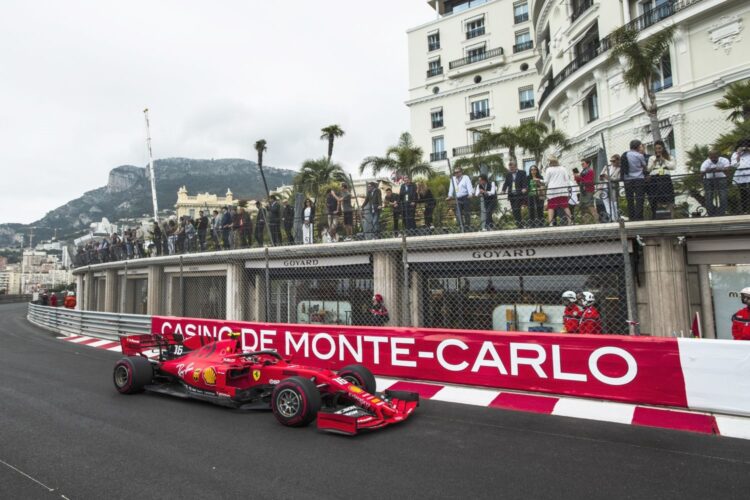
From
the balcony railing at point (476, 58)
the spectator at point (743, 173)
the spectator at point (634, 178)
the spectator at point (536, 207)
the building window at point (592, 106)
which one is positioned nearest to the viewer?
the spectator at point (743, 173)

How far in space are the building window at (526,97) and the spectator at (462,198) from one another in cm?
3358

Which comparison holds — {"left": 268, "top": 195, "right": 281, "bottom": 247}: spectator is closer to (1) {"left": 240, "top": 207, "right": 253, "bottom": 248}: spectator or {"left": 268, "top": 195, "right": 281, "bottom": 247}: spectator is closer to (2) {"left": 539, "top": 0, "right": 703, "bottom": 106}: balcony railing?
(1) {"left": 240, "top": 207, "right": 253, "bottom": 248}: spectator

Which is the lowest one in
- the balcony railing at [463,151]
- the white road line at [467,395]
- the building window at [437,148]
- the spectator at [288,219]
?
the white road line at [467,395]

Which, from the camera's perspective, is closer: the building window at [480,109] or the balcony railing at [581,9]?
the balcony railing at [581,9]

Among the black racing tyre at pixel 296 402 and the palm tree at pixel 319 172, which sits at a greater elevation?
the palm tree at pixel 319 172

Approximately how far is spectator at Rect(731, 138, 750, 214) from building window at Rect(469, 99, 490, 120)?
117 ft

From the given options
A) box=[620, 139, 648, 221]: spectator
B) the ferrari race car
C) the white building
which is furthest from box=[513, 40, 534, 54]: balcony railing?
the ferrari race car

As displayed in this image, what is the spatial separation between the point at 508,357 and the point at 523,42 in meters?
41.2

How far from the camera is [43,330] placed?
61.6ft

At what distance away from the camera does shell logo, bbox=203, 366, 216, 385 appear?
6449 millimetres

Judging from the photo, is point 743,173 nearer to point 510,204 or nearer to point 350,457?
point 510,204

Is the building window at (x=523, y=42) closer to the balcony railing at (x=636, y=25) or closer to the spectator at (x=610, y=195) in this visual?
the balcony railing at (x=636, y=25)

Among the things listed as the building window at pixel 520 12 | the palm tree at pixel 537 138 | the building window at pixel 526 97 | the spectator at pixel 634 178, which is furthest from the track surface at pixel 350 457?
the building window at pixel 520 12

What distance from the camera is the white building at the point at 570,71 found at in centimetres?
1925
